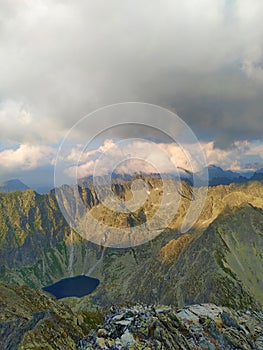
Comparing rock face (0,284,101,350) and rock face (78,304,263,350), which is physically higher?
rock face (78,304,263,350)

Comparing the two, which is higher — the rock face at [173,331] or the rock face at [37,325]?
the rock face at [173,331]

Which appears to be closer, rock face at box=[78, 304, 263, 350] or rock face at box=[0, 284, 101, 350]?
rock face at box=[78, 304, 263, 350]

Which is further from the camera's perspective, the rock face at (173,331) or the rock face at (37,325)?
the rock face at (37,325)

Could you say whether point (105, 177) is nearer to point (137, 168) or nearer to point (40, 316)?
point (137, 168)

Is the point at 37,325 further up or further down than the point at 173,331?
further down
